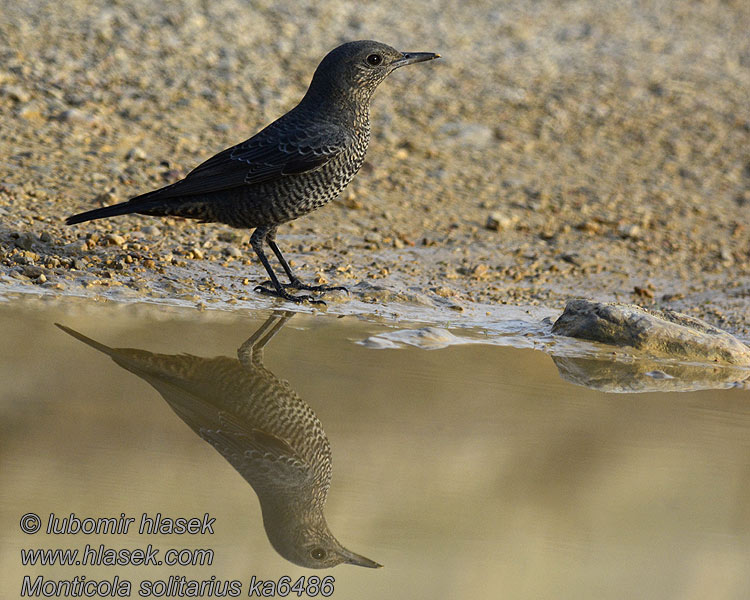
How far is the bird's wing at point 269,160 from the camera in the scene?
5805 millimetres

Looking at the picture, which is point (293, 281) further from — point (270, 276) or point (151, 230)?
point (151, 230)

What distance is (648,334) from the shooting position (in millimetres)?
5660

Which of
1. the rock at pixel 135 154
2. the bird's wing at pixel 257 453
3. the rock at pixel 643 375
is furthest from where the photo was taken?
the rock at pixel 135 154

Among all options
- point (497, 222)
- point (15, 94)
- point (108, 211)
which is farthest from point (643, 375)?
point (15, 94)

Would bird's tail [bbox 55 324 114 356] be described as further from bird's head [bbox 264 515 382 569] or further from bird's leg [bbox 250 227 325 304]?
bird's head [bbox 264 515 382 569]

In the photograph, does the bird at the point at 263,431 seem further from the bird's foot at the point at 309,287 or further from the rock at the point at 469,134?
the rock at the point at 469,134

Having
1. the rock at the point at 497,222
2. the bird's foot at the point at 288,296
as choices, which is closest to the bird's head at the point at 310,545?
the bird's foot at the point at 288,296

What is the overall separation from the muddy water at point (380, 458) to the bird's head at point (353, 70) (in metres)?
1.46

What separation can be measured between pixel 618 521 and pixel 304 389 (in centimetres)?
148

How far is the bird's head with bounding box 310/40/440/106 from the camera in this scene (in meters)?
6.04

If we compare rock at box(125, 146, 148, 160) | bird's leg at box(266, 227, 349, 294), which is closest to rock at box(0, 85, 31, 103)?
rock at box(125, 146, 148, 160)

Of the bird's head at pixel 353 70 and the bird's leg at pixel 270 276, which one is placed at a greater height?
the bird's head at pixel 353 70

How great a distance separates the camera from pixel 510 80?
10.5 m

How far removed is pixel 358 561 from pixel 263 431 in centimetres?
105
